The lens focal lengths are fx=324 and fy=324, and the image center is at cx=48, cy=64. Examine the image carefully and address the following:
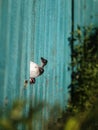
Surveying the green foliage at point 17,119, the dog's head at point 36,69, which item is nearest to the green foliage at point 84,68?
the dog's head at point 36,69

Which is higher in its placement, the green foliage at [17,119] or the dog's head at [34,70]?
the dog's head at [34,70]

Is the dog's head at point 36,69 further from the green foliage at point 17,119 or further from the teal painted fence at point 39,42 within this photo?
the green foliage at point 17,119

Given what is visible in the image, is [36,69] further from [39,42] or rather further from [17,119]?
[17,119]

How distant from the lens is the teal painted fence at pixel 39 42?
3.14m

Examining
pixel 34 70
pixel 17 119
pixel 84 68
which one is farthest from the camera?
pixel 84 68

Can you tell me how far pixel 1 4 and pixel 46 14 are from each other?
40.6 inches

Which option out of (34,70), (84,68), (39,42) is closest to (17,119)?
(34,70)

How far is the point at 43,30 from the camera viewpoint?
394 centimetres

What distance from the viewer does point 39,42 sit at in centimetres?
384

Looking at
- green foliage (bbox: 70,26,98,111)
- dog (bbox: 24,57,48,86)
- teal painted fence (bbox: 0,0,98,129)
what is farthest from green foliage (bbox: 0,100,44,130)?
green foliage (bbox: 70,26,98,111)

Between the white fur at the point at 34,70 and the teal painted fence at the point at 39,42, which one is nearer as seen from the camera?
the teal painted fence at the point at 39,42

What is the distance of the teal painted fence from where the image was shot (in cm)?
314

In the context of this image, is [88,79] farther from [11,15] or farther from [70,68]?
[11,15]

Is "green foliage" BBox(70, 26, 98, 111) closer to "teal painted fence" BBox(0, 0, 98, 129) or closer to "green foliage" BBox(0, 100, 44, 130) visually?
"teal painted fence" BBox(0, 0, 98, 129)
